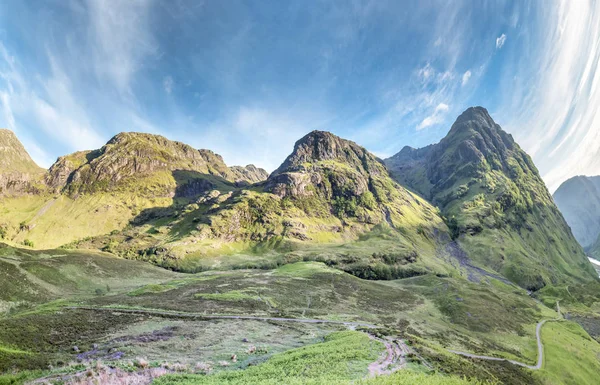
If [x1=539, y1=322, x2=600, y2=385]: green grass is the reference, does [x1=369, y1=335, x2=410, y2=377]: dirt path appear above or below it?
above

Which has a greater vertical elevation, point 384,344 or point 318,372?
point 318,372

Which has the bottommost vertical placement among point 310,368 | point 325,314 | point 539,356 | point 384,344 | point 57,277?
point 539,356

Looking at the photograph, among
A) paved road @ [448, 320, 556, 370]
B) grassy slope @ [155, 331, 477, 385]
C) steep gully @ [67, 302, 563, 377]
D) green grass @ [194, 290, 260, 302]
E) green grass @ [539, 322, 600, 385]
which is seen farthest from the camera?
green grass @ [194, 290, 260, 302]

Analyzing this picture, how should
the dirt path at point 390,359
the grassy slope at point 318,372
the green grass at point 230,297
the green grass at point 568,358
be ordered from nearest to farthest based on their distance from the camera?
the grassy slope at point 318,372, the dirt path at point 390,359, the green grass at point 568,358, the green grass at point 230,297

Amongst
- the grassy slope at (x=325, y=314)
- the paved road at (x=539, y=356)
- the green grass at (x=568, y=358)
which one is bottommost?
the green grass at (x=568, y=358)

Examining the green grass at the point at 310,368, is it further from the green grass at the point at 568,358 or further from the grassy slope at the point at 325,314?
the green grass at the point at 568,358

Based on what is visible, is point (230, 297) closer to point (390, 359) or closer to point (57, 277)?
point (390, 359)

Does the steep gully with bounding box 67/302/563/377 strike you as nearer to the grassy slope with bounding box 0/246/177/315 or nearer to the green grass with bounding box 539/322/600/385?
the green grass with bounding box 539/322/600/385

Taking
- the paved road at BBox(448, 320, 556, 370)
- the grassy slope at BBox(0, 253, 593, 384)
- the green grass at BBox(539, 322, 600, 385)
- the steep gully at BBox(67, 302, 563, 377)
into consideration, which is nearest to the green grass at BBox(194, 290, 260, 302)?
the grassy slope at BBox(0, 253, 593, 384)

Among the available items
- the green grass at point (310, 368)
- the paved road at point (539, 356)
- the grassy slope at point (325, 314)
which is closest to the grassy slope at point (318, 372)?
the green grass at point (310, 368)

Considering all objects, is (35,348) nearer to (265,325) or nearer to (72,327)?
(72,327)

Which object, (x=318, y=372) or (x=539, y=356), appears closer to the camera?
(x=318, y=372)

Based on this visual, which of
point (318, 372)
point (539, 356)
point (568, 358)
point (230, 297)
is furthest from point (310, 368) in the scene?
point (568, 358)

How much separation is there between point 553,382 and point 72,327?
94664 mm
